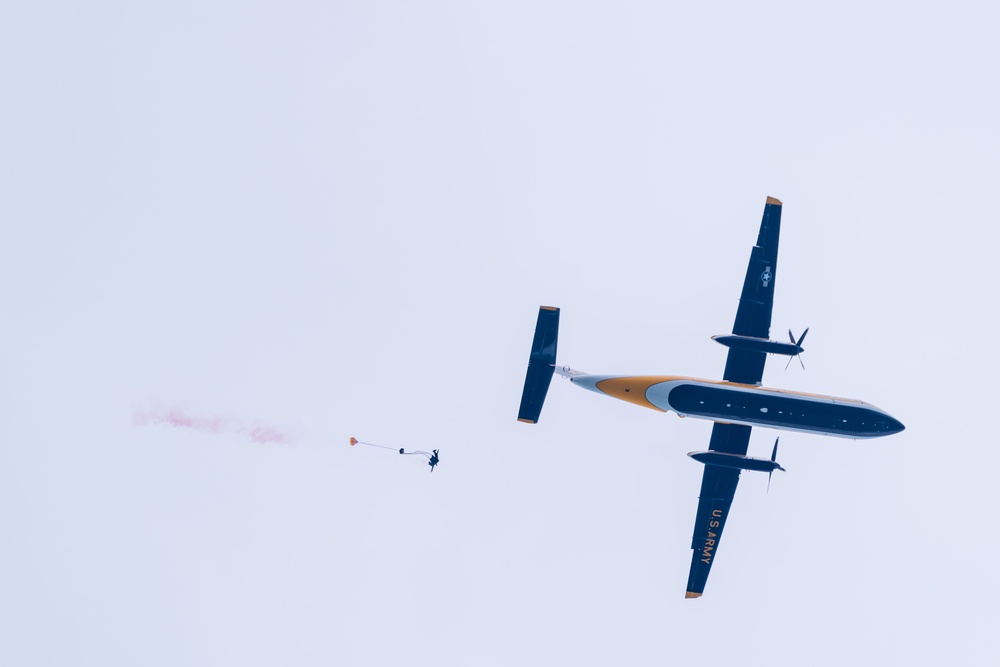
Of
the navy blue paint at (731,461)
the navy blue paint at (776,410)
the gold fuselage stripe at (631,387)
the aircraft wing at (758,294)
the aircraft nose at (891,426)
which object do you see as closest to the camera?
the navy blue paint at (776,410)

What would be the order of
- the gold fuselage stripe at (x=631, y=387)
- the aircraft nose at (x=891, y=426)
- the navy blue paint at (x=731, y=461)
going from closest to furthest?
the aircraft nose at (x=891, y=426)
the gold fuselage stripe at (x=631, y=387)
the navy blue paint at (x=731, y=461)

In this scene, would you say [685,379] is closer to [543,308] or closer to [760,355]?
[760,355]

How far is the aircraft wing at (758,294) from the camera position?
57.2 meters

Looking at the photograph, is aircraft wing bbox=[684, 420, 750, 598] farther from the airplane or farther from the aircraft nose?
the aircraft nose

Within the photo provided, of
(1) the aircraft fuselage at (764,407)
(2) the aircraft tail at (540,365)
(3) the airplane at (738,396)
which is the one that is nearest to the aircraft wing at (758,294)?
(3) the airplane at (738,396)

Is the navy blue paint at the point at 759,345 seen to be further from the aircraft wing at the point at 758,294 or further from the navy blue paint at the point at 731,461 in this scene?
the navy blue paint at the point at 731,461

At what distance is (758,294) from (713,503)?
15.1 meters

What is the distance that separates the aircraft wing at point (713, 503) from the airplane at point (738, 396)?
0.23 ft

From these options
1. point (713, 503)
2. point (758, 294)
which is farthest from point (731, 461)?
point (758, 294)

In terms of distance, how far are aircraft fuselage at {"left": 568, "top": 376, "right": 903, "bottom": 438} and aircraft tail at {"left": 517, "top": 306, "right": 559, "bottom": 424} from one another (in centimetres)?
562

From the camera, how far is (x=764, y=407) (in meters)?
55.0

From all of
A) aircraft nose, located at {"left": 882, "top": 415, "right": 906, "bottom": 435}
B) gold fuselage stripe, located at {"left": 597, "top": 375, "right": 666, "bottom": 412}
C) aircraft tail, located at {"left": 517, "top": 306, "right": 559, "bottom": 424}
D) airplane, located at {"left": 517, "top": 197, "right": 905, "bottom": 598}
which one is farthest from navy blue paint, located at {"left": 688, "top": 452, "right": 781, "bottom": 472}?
aircraft tail, located at {"left": 517, "top": 306, "right": 559, "bottom": 424}

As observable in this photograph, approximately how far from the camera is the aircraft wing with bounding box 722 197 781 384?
57188 mm

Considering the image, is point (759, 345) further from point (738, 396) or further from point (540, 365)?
point (540, 365)
